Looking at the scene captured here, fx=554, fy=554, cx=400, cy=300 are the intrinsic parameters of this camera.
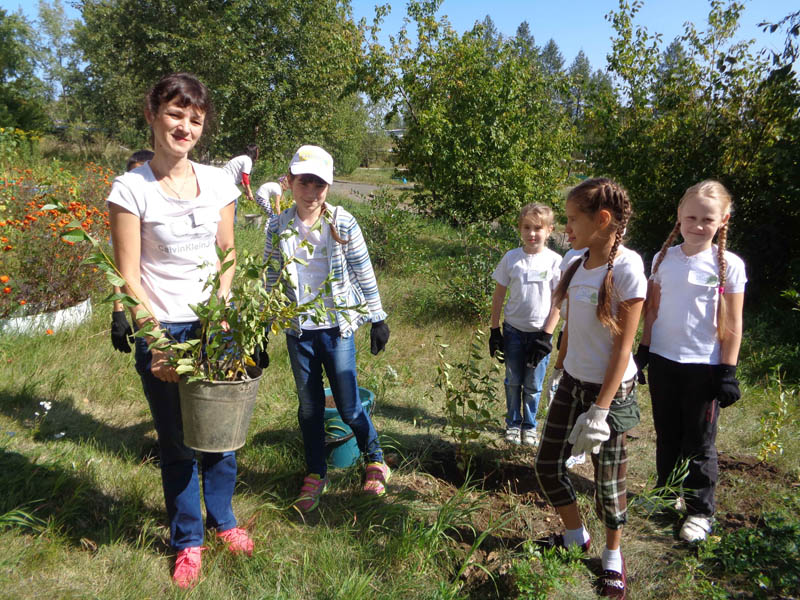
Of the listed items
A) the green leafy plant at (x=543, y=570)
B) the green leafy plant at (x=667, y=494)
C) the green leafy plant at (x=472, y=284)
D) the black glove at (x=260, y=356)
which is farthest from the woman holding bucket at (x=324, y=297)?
the green leafy plant at (x=472, y=284)

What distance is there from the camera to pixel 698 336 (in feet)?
8.41

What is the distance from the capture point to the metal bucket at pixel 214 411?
76.5 inches

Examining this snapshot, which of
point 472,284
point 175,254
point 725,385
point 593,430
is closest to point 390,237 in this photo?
point 472,284

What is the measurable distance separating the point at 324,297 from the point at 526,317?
1465 millimetres

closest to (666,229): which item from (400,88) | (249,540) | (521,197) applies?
(521,197)

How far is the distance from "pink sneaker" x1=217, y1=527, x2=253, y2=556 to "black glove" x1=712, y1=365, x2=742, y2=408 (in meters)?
2.16

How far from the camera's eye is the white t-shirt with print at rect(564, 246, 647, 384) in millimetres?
2090

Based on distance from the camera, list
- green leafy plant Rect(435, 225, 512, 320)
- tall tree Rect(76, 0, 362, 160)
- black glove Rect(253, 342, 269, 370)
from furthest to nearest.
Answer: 1. tall tree Rect(76, 0, 362, 160)
2. green leafy plant Rect(435, 225, 512, 320)
3. black glove Rect(253, 342, 269, 370)

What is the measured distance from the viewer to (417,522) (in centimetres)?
254

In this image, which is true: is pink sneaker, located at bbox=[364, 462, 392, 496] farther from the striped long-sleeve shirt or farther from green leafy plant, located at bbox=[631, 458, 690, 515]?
green leafy plant, located at bbox=[631, 458, 690, 515]

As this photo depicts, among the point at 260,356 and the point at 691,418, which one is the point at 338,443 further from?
the point at 691,418

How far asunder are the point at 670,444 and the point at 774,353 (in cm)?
340

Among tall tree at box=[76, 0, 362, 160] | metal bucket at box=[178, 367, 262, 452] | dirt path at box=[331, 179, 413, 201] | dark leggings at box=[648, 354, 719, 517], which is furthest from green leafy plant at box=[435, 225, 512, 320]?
tall tree at box=[76, 0, 362, 160]

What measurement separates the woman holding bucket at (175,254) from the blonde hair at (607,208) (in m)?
1.41
